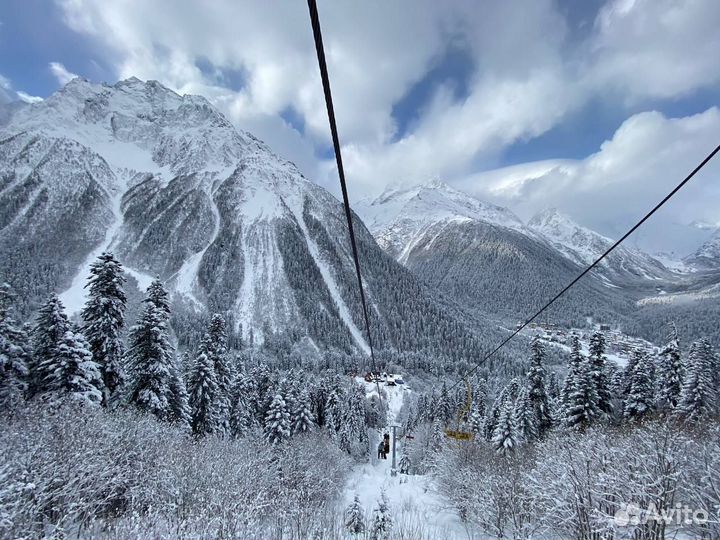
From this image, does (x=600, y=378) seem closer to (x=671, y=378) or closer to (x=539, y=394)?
(x=539, y=394)

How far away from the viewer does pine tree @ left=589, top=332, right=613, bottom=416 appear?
100ft

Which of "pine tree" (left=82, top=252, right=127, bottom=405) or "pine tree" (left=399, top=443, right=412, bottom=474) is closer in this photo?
"pine tree" (left=82, top=252, right=127, bottom=405)

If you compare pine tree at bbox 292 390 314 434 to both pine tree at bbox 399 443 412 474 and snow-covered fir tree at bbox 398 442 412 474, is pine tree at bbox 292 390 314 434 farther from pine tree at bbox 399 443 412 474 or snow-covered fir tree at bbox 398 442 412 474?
pine tree at bbox 399 443 412 474

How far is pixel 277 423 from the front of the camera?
1486 inches

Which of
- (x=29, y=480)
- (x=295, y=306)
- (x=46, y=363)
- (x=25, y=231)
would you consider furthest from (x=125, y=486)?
(x=25, y=231)

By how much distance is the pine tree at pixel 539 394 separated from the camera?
36500 mm

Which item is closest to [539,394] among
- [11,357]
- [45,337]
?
[45,337]

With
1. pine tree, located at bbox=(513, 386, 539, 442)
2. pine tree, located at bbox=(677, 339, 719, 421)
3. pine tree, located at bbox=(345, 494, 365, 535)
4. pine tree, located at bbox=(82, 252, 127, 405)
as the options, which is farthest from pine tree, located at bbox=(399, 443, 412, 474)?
pine tree, located at bbox=(82, 252, 127, 405)

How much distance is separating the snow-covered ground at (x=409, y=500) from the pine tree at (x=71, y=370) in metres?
19.0

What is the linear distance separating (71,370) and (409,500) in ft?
80.3

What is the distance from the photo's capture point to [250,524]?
10.4 metres

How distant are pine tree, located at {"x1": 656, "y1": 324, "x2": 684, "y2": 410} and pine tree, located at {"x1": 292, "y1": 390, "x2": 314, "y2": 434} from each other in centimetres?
3659

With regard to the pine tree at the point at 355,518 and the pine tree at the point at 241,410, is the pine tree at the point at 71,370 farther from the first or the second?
the pine tree at the point at 241,410

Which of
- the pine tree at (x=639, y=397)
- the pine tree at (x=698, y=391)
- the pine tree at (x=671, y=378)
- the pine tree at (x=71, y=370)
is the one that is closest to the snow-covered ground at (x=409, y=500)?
the pine tree at (x=71, y=370)
